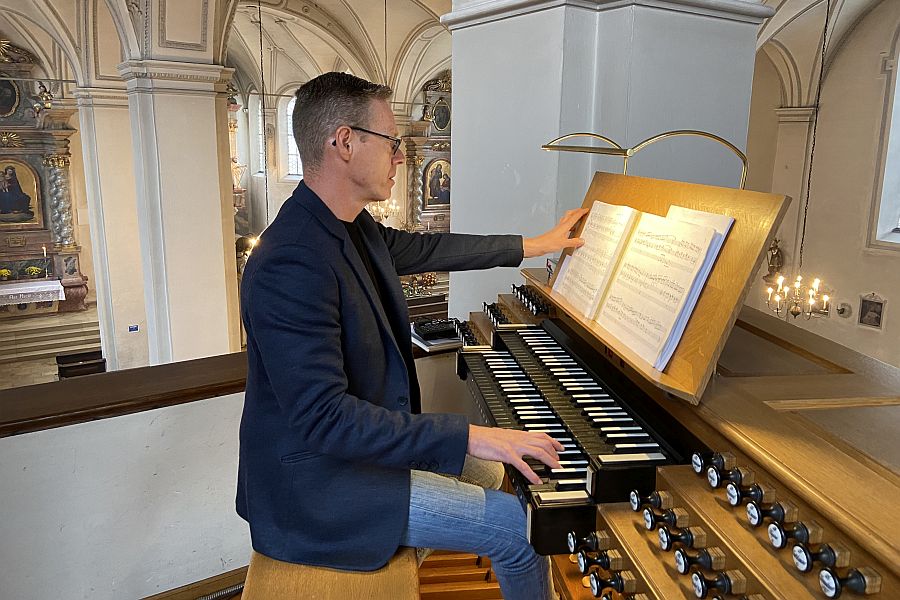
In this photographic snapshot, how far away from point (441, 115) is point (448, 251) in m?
16.1

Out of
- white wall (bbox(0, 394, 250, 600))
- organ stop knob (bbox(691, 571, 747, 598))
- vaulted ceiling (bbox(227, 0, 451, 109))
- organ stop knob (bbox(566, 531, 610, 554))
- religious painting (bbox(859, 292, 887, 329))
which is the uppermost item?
vaulted ceiling (bbox(227, 0, 451, 109))

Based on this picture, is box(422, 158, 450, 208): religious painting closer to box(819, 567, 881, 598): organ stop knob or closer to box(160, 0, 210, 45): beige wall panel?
box(160, 0, 210, 45): beige wall panel

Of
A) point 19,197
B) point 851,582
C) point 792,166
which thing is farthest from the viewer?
point 19,197

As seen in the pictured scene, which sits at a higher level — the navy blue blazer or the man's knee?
the navy blue blazer

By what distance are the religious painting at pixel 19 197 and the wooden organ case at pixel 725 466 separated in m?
16.1

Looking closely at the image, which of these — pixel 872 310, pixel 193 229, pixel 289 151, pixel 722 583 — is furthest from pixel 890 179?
pixel 289 151

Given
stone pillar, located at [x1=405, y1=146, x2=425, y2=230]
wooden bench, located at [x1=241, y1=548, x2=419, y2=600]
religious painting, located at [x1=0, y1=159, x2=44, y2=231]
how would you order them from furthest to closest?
stone pillar, located at [x1=405, y1=146, x2=425, y2=230] → religious painting, located at [x1=0, y1=159, x2=44, y2=231] → wooden bench, located at [x1=241, y1=548, x2=419, y2=600]

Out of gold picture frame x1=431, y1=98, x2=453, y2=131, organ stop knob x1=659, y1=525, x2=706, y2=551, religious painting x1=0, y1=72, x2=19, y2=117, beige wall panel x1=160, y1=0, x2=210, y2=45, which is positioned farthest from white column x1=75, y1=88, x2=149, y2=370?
organ stop knob x1=659, y1=525, x2=706, y2=551

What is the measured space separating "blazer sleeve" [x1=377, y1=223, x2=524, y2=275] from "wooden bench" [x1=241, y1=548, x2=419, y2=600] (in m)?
0.99

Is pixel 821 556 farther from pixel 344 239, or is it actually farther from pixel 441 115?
pixel 441 115

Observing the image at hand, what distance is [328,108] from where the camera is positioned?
1651 mm

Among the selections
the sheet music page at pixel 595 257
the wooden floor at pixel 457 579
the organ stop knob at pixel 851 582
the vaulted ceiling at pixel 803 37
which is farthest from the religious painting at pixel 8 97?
the organ stop knob at pixel 851 582

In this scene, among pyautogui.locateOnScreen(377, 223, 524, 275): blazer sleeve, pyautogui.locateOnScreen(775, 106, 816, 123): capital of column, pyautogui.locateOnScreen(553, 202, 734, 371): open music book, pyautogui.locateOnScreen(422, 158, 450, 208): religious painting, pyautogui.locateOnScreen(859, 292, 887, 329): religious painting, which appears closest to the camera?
pyautogui.locateOnScreen(553, 202, 734, 371): open music book

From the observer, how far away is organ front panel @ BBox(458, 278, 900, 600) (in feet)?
3.65
